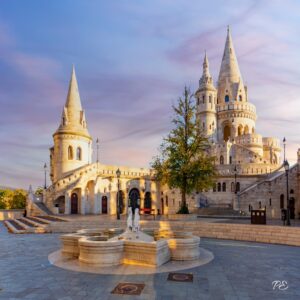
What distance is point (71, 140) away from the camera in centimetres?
3969

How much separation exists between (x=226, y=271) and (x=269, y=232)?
8.71m

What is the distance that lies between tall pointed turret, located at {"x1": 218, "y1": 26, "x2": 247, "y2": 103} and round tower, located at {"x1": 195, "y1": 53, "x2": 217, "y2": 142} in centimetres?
437

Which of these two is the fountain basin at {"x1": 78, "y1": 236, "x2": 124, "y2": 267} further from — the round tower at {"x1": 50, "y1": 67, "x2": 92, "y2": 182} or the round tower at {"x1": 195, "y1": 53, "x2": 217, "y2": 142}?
the round tower at {"x1": 195, "y1": 53, "x2": 217, "y2": 142}

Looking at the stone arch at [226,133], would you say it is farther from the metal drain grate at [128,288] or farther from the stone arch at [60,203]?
the metal drain grate at [128,288]

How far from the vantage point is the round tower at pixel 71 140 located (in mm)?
39188

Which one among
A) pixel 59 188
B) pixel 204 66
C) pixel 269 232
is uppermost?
pixel 204 66

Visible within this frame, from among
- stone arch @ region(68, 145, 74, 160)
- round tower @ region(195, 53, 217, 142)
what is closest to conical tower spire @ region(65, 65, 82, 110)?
stone arch @ region(68, 145, 74, 160)

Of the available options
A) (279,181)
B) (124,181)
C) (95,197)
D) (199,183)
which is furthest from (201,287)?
(124,181)

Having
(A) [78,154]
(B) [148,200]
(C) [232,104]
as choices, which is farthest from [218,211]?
(C) [232,104]

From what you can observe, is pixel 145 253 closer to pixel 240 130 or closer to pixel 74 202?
pixel 74 202

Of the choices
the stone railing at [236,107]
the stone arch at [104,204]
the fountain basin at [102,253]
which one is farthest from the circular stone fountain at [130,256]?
the stone railing at [236,107]

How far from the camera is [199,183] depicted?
2569 cm

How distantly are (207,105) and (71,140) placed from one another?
106 ft

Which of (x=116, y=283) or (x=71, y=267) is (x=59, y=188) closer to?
(x=71, y=267)
